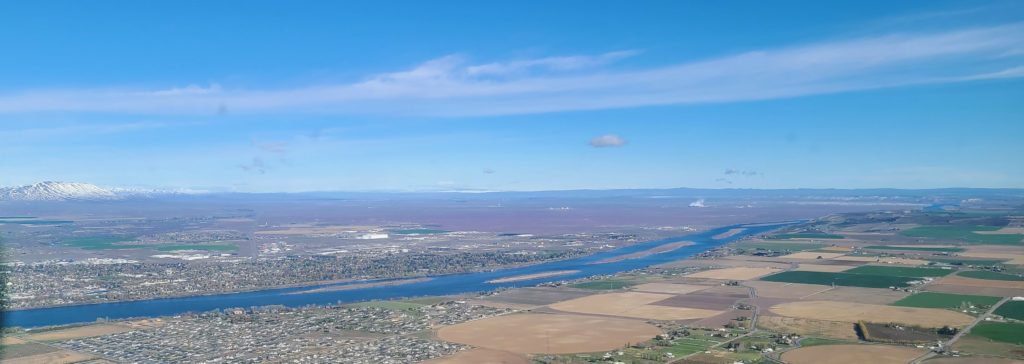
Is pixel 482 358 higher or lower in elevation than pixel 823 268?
lower

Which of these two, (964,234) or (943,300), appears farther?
(964,234)

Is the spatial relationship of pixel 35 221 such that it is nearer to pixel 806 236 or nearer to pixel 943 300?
pixel 806 236

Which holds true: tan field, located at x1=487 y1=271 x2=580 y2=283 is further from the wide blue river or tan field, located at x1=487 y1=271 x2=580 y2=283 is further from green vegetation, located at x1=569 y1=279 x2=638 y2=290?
green vegetation, located at x1=569 y1=279 x2=638 y2=290

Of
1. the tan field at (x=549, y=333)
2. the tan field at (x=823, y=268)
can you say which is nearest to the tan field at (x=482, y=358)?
the tan field at (x=549, y=333)

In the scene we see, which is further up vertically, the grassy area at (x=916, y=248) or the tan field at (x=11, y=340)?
the grassy area at (x=916, y=248)

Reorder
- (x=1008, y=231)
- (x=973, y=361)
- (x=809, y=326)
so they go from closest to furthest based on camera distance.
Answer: (x=973, y=361) < (x=809, y=326) < (x=1008, y=231)

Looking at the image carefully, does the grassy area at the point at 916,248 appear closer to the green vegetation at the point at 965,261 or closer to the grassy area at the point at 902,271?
the green vegetation at the point at 965,261

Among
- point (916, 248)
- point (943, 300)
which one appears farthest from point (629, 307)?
point (916, 248)

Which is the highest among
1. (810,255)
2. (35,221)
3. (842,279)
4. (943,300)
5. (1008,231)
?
(35,221)
